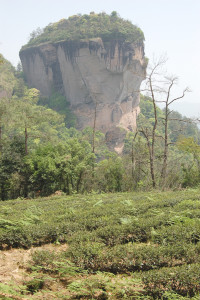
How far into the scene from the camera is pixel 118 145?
5466 cm

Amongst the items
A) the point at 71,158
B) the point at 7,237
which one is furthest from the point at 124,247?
the point at 71,158

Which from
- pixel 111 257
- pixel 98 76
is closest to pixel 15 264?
pixel 111 257

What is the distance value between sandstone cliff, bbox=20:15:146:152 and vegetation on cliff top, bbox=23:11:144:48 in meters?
1.19

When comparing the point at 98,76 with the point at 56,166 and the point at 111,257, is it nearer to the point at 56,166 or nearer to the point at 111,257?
the point at 56,166

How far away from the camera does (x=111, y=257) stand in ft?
14.7

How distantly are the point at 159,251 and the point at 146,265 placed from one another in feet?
1.19

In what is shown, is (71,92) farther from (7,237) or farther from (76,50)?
(7,237)

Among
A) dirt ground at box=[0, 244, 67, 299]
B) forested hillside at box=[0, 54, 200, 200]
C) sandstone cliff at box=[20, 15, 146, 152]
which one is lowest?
dirt ground at box=[0, 244, 67, 299]

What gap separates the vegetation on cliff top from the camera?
2069 inches

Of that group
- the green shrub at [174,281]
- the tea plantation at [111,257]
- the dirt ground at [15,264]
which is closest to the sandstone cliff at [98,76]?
the tea plantation at [111,257]

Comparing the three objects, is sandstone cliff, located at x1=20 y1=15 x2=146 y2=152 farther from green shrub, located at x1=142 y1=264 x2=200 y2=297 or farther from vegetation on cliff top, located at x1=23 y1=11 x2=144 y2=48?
green shrub, located at x1=142 y1=264 x2=200 y2=297

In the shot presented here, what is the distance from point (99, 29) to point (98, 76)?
9.52 metres

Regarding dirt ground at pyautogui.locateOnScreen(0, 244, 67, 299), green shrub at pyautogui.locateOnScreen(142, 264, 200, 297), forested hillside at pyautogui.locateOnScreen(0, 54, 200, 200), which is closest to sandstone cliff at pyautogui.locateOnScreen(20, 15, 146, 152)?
forested hillside at pyautogui.locateOnScreen(0, 54, 200, 200)

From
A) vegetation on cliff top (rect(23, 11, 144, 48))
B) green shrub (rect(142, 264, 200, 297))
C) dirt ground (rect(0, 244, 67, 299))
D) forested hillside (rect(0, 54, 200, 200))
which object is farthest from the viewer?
vegetation on cliff top (rect(23, 11, 144, 48))
